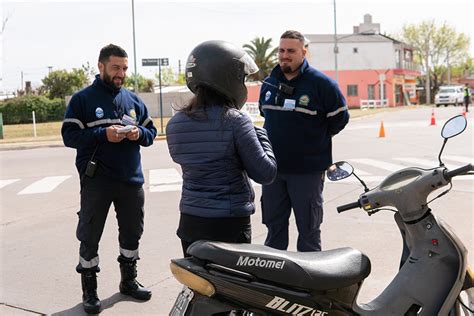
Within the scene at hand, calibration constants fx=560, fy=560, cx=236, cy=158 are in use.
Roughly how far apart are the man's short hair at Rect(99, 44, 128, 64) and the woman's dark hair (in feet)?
5.72

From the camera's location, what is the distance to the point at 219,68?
2887mm

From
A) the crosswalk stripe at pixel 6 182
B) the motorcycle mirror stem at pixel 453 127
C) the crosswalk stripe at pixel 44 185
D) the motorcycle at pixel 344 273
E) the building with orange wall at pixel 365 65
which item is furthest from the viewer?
the building with orange wall at pixel 365 65

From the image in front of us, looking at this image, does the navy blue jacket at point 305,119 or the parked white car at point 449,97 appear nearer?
the navy blue jacket at point 305,119

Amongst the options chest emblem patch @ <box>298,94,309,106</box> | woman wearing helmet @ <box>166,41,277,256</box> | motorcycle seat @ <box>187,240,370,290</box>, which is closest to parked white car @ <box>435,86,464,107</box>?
chest emblem patch @ <box>298,94,309,106</box>

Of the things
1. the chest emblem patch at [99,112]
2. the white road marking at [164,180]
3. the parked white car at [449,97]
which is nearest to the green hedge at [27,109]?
the white road marking at [164,180]

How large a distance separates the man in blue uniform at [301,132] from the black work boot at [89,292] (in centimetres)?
154

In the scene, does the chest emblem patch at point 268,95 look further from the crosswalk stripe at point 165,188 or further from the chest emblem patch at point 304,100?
the crosswalk stripe at point 165,188

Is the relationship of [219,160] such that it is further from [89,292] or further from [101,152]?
[89,292]

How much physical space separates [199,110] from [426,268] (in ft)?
4.87

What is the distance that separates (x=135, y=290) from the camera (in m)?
4.70

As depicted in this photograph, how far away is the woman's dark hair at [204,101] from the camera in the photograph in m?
2.95

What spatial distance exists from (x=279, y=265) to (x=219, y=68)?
1.06 meters

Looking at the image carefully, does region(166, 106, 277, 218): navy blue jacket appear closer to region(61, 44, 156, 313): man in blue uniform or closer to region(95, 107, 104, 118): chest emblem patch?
region(61, 44, 156, 313): man in blue uniform

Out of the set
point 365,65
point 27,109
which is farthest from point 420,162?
point 365,65
